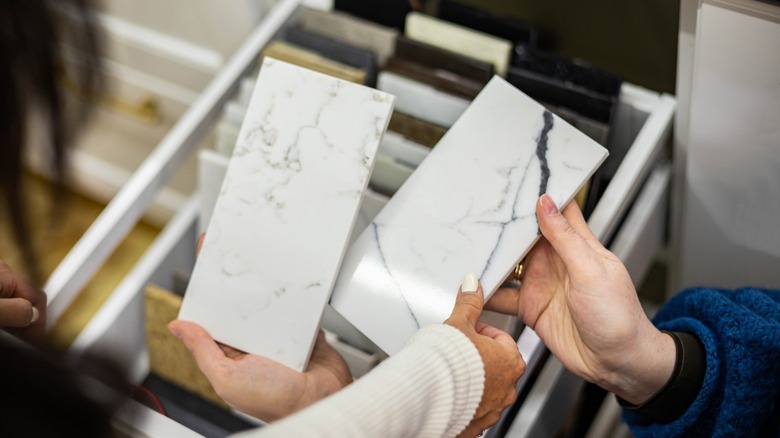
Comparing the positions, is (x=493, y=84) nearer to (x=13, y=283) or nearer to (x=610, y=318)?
(x=610, y=318)

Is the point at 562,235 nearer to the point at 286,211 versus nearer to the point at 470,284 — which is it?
the point at 470,284

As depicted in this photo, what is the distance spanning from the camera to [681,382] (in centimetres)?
69

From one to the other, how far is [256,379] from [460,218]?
0.75 feet

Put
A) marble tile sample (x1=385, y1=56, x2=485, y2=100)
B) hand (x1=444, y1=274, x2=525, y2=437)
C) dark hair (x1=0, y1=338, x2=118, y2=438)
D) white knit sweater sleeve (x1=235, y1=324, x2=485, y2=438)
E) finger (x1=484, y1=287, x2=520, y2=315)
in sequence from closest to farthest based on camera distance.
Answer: dark hair (x1=0, y1=338, x2=118, y2=438)
white knit sweater sleeve (x1=235, y1=324, x2=485, y2=438)
hand (x1=444, y1=274, x2=525, y2=437)
finger (x1=484, y1=287, x2=520, y2=315)
marble tile sample (x1=385, y1=56, x2=485, y2=100)

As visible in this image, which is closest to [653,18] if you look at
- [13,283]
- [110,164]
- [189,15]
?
[189,15]

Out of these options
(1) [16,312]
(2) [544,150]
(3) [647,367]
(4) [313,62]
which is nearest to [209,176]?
(4) [313,62]

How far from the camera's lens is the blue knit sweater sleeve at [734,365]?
673mm

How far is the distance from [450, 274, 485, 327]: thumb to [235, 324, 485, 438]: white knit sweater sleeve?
0.03m

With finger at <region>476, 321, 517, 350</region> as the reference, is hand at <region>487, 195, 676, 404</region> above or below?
above

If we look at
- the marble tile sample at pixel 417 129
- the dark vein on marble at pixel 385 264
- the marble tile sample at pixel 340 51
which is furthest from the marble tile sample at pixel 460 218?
the marble tile sample at pixel 340 51

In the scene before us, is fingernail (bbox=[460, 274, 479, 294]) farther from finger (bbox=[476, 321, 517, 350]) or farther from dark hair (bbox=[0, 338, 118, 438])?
dark hair (bbox=[0, 338, 118, 438])

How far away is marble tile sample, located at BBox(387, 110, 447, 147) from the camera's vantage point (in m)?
0.81

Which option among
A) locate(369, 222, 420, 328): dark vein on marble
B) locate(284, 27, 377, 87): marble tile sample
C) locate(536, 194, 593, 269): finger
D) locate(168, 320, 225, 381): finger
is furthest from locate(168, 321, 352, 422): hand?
locate(284, 27, 377, 87): marble tile sample

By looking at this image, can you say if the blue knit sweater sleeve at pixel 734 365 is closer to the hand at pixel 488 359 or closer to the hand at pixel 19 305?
the hand at pixel 488 359
